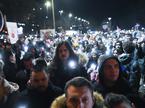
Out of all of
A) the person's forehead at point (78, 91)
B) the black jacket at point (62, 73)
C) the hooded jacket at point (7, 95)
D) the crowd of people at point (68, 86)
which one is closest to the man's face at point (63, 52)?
the crowd of people at point (68, 86)

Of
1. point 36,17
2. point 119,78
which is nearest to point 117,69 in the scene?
point 119,78

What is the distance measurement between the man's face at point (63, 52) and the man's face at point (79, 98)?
11.2ft

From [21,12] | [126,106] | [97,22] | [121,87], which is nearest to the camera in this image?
[126,106]

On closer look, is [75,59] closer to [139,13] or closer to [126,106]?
[126,106]

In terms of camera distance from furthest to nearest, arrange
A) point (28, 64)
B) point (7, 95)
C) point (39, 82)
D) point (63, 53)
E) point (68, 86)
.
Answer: point (28, 64) → point (63, 53) → point (39, 82) → point (7, 95) → point (68, 86)

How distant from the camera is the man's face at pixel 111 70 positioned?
5.70 metres

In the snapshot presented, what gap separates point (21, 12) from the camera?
6788cm

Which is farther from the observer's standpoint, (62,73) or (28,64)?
(28,64)

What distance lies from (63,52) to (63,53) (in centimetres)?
3

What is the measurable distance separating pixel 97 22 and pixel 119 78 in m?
132

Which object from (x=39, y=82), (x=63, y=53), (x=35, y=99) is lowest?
(x=35, y=99)

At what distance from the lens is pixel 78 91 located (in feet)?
13.8

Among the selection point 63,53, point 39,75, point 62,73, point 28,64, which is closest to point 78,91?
point 39,75

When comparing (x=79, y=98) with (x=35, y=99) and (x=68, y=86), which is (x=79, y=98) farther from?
(x=35, y=99)
